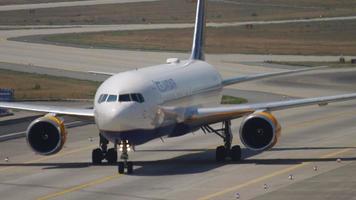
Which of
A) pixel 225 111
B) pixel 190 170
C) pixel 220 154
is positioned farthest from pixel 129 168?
pixel 225 111

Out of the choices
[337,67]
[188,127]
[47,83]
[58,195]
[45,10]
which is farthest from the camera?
[45,10]

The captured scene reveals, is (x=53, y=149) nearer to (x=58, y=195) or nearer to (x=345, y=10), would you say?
(x=58, y=195)

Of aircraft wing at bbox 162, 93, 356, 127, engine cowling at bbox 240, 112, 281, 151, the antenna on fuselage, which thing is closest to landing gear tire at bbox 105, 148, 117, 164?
aircraft wing at bbox 162, 93, 356, 127

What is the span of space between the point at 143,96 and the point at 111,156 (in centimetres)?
439

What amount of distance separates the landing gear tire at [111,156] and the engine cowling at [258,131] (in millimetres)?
5409

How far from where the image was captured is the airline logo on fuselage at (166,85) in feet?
151

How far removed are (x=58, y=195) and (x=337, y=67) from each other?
60851mm

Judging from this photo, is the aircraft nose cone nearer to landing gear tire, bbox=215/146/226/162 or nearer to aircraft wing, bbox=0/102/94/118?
aircraft wing, bbox=0/102/94/118

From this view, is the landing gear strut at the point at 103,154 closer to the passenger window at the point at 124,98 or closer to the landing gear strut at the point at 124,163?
the landing gear strut at the point at 124,163

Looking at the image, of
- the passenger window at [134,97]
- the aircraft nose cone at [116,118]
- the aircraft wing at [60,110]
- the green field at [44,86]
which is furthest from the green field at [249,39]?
the aircraft nose cone at [116,118]

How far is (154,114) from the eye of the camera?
44.7m

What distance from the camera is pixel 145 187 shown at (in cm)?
4141

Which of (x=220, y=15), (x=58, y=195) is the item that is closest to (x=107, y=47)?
(x=220, y=15)

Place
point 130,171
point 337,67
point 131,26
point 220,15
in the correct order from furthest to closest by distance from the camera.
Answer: point 220,15
point 131,26
point 337,67
point 130,171
